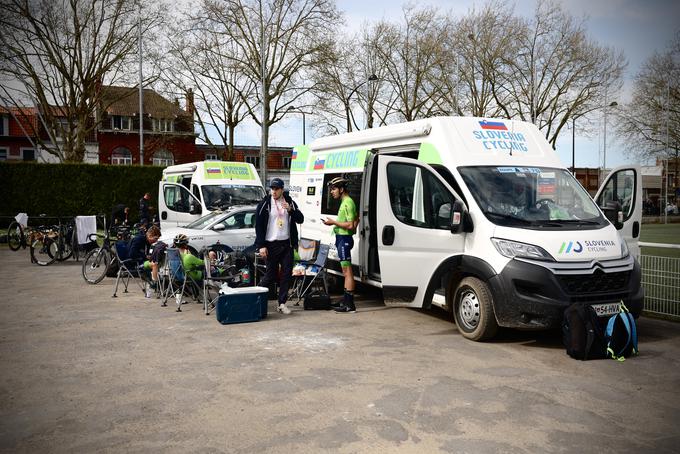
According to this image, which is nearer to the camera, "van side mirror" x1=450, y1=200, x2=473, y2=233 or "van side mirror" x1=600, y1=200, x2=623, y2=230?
"van side mirror" x1=450, y1=200, x2=473, y2=233

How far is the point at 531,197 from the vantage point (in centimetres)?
702

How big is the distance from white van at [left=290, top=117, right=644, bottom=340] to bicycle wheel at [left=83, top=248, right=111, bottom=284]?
513 centimetres

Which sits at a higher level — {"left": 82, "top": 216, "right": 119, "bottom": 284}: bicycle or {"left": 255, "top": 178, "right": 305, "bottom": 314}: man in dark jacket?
{"left": 255, "top": 178, "right": 305, "bottom": 314}: man in dark jacket

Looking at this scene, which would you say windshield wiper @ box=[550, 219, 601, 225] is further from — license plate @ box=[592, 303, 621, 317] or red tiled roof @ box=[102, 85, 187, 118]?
red tiled roof @ box=[102, 85, 187, 118]

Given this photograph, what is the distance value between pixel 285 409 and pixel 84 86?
3166 cm

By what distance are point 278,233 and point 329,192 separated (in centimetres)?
194

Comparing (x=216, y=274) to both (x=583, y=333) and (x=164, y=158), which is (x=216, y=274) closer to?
(x=583, y=333)

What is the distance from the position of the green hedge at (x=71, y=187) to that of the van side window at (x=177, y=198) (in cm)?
1193

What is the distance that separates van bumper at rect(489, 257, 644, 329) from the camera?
20.0 ft

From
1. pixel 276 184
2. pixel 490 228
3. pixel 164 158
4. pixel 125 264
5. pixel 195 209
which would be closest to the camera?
pixel 490 228

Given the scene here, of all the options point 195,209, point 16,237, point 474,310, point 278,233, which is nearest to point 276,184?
point 278,233

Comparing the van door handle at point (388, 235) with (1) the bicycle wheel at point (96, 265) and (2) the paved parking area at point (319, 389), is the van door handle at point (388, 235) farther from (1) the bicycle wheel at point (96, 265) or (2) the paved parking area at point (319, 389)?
(1) the bicycle wheel at point (96, 265)

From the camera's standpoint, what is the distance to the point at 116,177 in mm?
27531

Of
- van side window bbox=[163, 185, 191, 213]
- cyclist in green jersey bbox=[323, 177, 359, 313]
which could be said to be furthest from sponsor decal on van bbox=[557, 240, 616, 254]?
van side window bbox=[163, 185, 191, 213]
